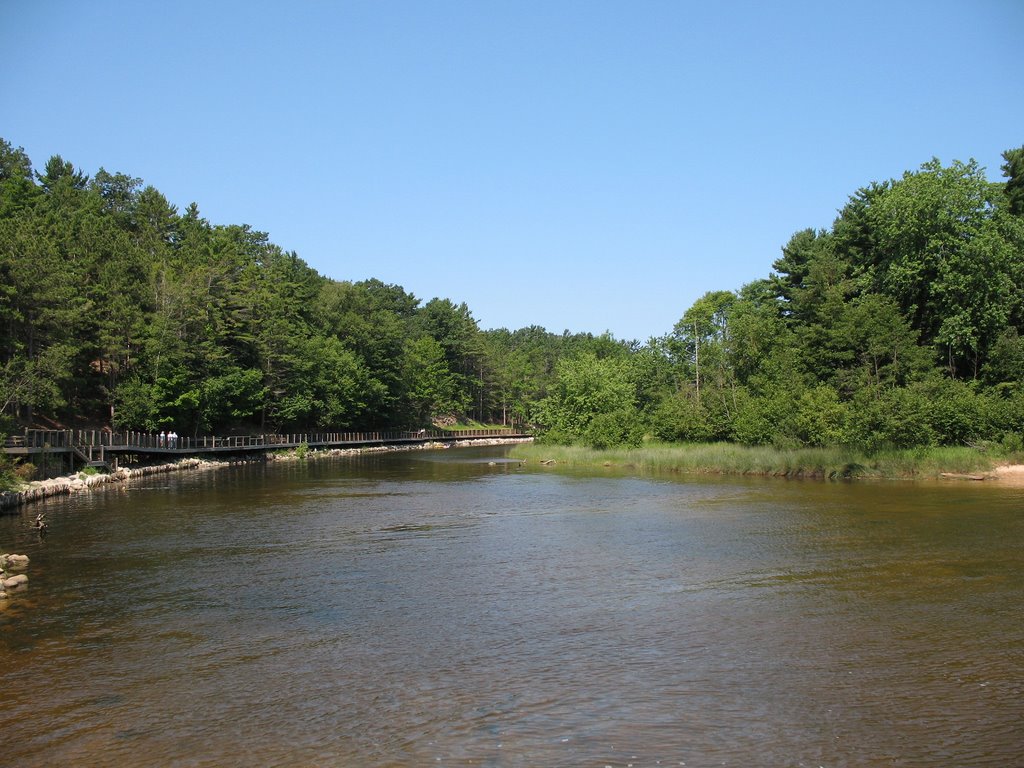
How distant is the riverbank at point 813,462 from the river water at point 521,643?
48.0 feet

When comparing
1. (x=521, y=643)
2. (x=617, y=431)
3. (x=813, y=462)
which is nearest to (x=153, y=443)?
(x=617, y=431)

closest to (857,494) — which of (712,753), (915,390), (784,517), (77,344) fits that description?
(784,517)

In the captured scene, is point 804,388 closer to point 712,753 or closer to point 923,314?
→ point 923,314

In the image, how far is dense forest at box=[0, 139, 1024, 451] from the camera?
147 feet

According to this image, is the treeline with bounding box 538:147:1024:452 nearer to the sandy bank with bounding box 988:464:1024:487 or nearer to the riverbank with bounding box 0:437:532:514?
the sandy bank with bounding box 988:464:1024:487

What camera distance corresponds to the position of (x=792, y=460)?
46781 millimetres

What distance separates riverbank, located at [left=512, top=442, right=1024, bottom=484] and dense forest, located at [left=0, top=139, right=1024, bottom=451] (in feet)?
3.97

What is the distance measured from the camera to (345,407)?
93125mm

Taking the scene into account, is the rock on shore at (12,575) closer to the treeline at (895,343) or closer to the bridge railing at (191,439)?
the bridge railing at (191,439)

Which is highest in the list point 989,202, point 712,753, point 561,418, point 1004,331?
point 989,202

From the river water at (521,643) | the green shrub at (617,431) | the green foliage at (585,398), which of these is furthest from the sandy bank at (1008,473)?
the green foliage at (585,398)

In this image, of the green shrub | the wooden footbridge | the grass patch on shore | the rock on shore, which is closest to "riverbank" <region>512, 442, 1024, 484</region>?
the grass patch on shore

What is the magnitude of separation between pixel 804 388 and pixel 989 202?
753 inches

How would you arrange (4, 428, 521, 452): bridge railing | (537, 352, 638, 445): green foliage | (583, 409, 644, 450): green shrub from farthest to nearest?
(537, 352, 638, 445): green foliage → (583, 409, 644, 450): green shrub → (4, 428, 521, 452): bridge railing
